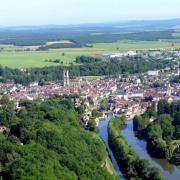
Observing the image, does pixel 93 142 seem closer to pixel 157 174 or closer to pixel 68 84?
pixel 157 174

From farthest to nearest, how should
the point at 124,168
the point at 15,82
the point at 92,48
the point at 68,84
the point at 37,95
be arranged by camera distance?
the point at 92,48
the point at 15,82
the point at 68,84
the point at 37,95
the point at 124,168

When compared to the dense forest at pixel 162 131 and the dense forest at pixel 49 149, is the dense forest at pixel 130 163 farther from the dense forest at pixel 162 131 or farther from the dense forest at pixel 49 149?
the dense forest at pixel 162 131

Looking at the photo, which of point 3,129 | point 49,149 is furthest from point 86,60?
point 49,149

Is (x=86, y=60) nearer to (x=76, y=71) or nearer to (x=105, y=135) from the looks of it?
(x=76, y=71)

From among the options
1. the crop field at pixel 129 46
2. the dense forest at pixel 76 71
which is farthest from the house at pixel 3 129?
the crop field at pixel 129 46

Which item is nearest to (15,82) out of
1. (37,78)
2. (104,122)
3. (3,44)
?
(37,78)

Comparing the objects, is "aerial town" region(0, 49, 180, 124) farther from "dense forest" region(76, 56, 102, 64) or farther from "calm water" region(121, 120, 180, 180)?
"dense forest" region(76, 56, 102, 64)

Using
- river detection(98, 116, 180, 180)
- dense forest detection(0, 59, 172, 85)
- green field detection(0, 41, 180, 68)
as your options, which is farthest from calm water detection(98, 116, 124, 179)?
green field detection(0, 41, 180, 68)
